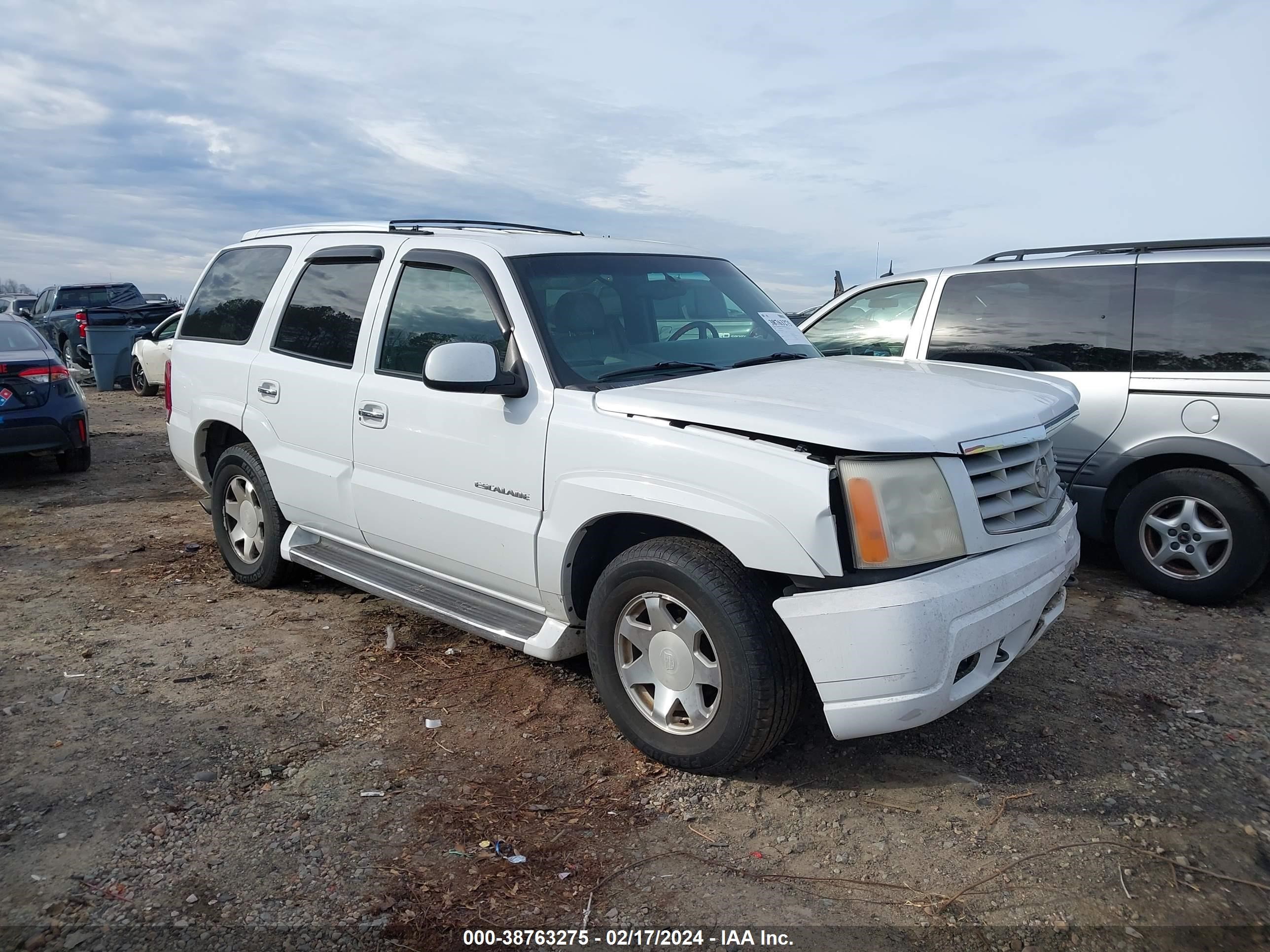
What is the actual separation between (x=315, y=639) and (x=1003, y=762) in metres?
3.23

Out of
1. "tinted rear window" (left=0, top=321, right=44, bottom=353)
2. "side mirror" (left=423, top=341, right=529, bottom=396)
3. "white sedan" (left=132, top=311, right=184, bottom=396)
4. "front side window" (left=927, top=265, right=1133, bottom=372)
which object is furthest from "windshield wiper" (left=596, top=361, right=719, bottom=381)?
"white sedan" (left=132, top=311, right=184, bottom=396)

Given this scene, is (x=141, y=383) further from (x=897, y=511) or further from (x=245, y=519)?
(x=897, y=511)

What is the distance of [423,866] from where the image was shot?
9.29ft

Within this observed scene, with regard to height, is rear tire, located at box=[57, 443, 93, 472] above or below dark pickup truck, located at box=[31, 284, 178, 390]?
below

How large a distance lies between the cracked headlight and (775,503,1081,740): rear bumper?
0.25 ft

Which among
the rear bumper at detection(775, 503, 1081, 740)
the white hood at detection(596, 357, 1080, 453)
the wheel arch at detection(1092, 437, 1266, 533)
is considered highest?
the white hood at detection(596, 357, 1080, 453)

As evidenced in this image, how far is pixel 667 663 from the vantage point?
130 inches

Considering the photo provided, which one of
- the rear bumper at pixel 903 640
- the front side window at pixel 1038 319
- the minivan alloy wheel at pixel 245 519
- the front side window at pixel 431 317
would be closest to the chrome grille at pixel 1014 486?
the rear bumper at pixel 903 640

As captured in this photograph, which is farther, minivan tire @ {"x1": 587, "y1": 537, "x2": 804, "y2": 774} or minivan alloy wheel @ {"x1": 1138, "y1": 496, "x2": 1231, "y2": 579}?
minivan alloy wheel @ {"x1": 1138, "y1": 496, "x2": 1231, "y2": 579}

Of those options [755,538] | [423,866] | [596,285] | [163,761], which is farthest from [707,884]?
[596,285]

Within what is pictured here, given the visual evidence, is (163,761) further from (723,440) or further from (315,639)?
(723,440)

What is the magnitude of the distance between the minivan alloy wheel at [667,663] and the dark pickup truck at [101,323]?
14552mm

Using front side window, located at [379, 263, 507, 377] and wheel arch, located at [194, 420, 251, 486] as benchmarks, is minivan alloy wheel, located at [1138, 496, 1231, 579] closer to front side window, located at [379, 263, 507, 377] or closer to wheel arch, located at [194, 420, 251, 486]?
front side window, located at [379, 263, 507, 377]

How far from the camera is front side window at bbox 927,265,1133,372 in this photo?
5.43 metres
